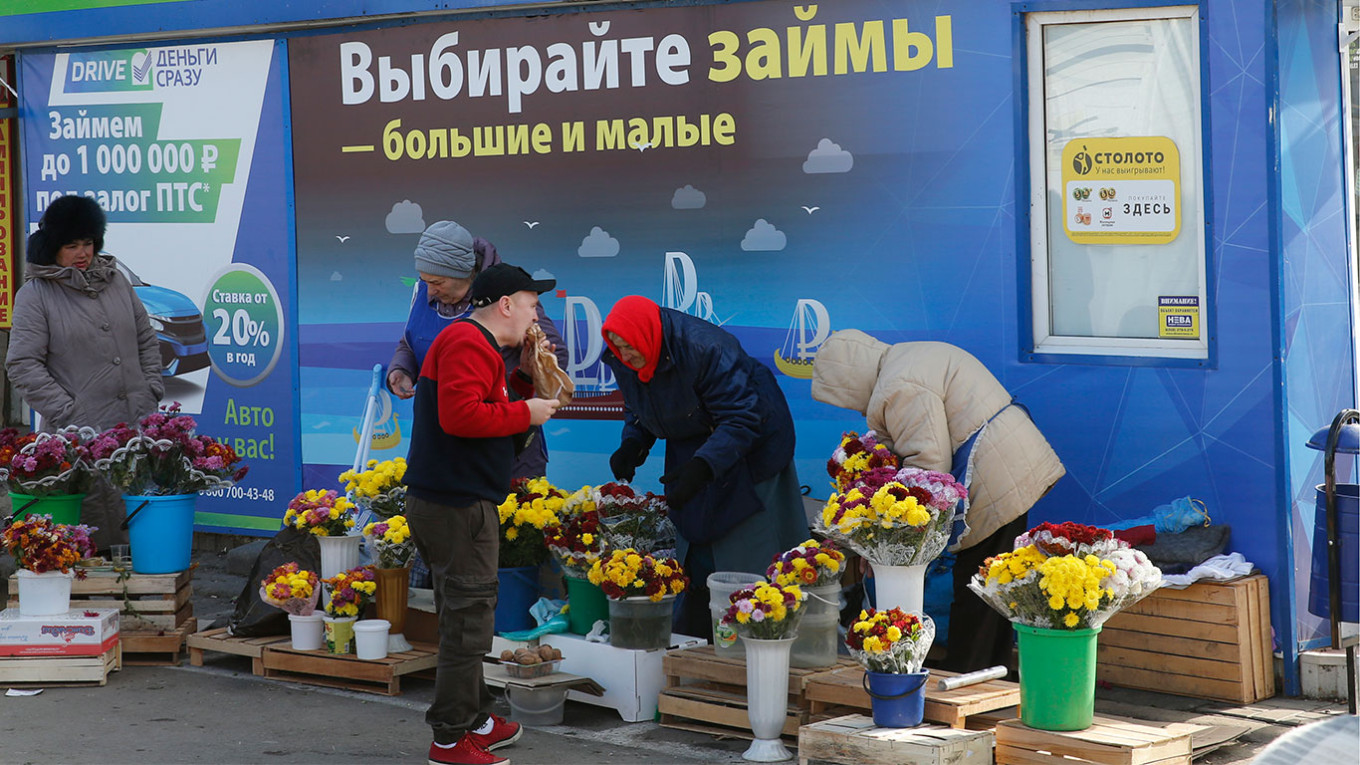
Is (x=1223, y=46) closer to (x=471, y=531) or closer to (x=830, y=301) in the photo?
(x=830, y=301)

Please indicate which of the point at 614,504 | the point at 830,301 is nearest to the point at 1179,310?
the point at 830,301

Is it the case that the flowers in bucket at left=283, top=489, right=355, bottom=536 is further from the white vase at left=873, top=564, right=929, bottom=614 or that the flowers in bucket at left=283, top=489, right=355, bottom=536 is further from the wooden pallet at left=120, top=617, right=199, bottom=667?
the white vase at left=873, top=564, right=929, bottom=614

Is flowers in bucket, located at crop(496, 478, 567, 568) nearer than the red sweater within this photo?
No

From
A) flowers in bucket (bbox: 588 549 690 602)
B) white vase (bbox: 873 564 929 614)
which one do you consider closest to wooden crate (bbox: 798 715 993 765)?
white vase (bbox: 873 564 929 614)

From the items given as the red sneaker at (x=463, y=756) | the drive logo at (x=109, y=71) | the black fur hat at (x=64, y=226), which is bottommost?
the red sneaker at (x=463, y=756)

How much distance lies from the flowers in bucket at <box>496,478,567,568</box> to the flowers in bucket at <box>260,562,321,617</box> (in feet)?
3.01

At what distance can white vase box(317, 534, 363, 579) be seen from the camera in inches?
285

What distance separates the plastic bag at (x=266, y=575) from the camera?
24.2ft

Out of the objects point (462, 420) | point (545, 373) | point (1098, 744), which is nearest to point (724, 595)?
point (545, 373)

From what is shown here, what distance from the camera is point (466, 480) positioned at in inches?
220

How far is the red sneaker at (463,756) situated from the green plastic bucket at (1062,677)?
193cm

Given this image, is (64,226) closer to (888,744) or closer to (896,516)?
(896,516)

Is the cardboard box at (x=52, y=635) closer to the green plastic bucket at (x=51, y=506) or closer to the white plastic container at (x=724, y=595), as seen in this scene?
the green plastic bucket at (x=51, y=506)

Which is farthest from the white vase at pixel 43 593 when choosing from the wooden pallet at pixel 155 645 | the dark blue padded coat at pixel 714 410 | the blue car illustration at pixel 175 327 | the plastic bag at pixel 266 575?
the blue car illustration at pixel 175 327
